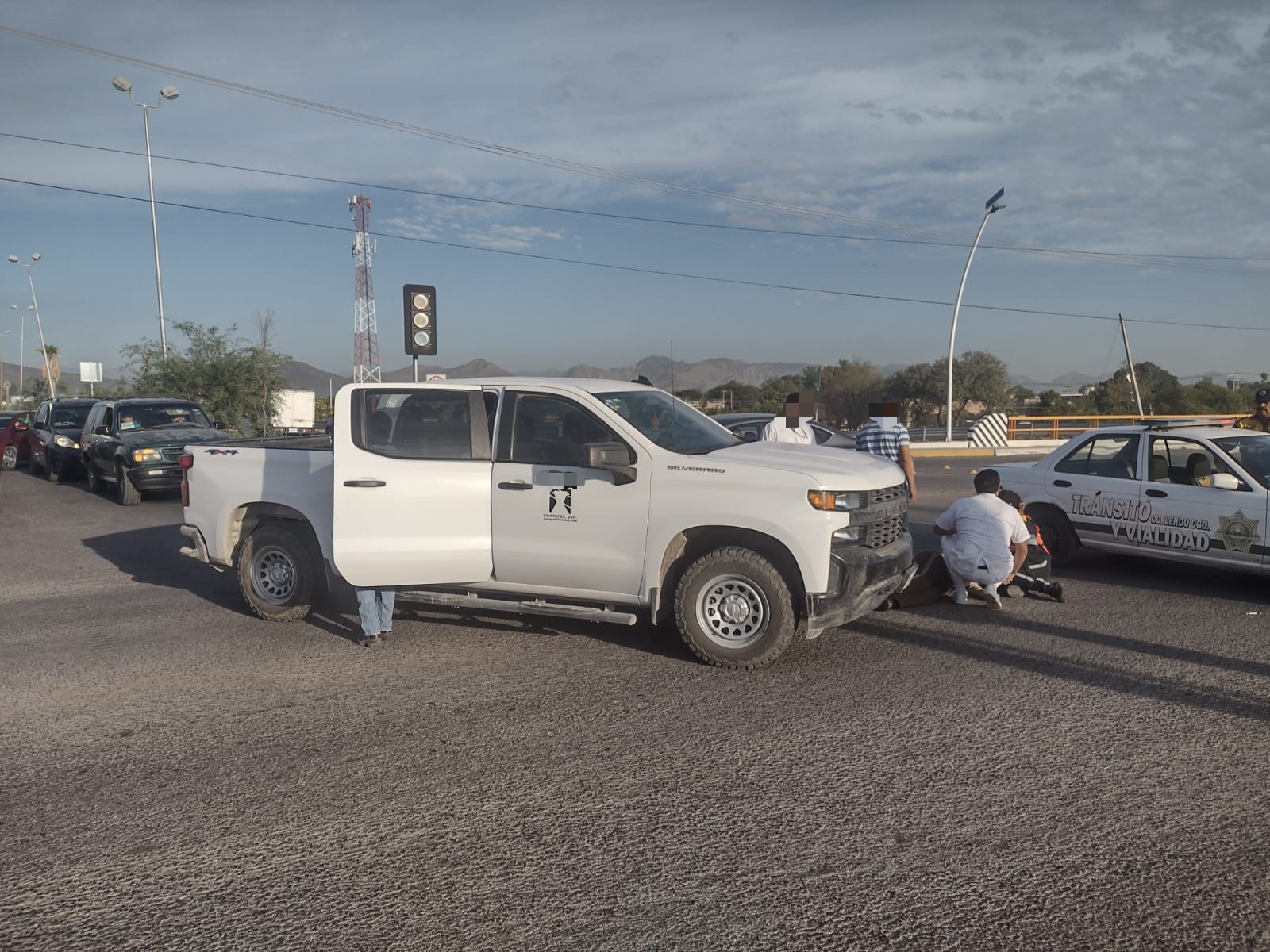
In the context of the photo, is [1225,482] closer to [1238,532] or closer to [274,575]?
[1238,532]

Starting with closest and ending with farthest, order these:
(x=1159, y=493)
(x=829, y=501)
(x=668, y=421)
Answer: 1. (x=829, y=501)
2. (x=668, y=421)
3. (x=1159, y=493)

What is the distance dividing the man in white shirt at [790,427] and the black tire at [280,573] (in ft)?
14.6

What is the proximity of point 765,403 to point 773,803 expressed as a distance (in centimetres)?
Result: 4714

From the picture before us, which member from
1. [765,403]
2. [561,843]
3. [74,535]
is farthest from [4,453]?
[765,403]

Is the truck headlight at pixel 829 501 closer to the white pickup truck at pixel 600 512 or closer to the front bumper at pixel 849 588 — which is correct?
the white pickup truck at pixel 600 512

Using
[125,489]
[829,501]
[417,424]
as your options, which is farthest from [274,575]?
[125,489]

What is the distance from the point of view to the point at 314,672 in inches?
265

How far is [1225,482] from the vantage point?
28.2 ft

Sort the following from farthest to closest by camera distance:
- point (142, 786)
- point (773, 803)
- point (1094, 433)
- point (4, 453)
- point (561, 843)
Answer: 1. point (4, 453)
2. point (1094, 433)
3. point (142, 786)
4. point (773, 803)
5. point (561, 843)

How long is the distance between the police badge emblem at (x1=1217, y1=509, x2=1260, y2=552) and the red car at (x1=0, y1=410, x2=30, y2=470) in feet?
81.6

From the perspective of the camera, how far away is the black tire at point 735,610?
648cm

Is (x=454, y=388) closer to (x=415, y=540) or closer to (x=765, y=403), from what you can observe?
(x=415, y=540)

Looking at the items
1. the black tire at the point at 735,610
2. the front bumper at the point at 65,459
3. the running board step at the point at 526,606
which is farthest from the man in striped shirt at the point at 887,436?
the front bumper at the point at 65,459

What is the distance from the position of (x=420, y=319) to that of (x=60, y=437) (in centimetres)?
1373
